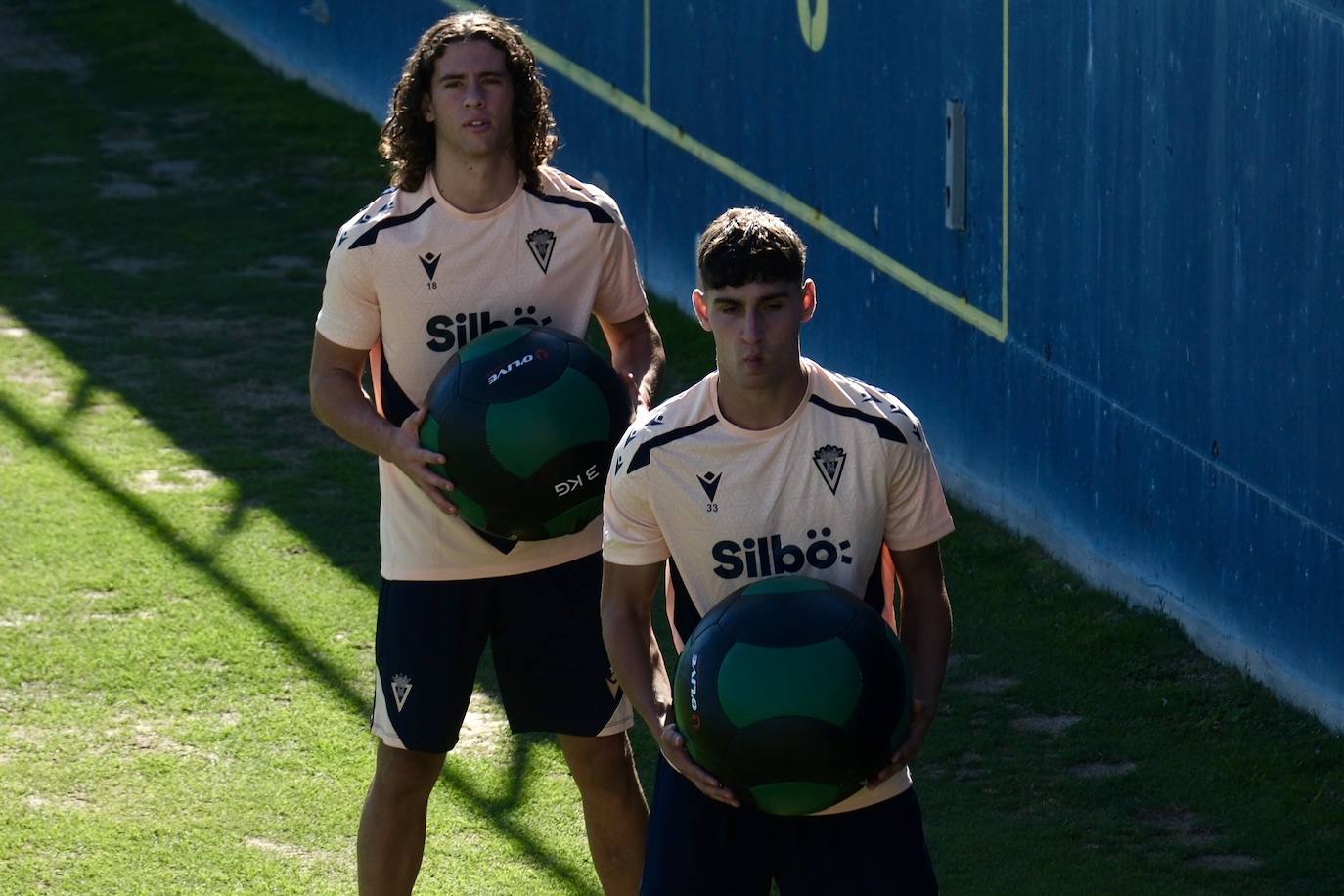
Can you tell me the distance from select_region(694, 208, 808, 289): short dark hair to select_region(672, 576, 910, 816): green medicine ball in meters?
0.59

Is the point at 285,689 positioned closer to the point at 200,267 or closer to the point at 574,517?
the point at 574,517

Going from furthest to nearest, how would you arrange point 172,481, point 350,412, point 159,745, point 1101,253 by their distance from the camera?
point 172,481, point 1101,253, point 159,745, point 350,412

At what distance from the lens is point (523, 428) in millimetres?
4809

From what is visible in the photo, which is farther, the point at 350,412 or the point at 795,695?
the point at 350,412

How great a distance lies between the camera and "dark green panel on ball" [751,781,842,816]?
13.1ft

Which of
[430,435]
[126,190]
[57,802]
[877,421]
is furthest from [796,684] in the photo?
[126,190]

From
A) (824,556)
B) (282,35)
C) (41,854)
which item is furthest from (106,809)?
(282,35)

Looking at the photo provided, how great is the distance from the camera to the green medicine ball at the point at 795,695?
13.0 feet

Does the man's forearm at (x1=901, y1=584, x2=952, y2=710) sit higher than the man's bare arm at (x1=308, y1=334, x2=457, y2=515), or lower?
lower

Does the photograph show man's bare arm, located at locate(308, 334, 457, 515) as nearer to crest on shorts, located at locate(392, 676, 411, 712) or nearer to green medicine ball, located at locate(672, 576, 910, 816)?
crest on shorts, located at locate(392, 676, 411, 712)

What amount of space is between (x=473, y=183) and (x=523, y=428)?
0.67 meters

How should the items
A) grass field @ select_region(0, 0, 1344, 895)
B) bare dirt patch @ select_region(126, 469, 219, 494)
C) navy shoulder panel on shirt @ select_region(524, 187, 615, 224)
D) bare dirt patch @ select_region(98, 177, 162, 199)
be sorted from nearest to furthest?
navy shoulder panel on shirt @ select_region(524, 187, 615, 224) < grass field @ select_region(0, 0, 1344, 895) < bare dirt patch @ select_region(126, 469, 219, 494) < bare dirt patch @ select_region(98, 177, 162, 199)

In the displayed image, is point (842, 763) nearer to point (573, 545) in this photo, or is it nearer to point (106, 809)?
point (573, 545)

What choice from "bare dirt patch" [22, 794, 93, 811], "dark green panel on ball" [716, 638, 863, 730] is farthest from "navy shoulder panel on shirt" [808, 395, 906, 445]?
"bare dirt patch" [22, 794, 93, 811]
